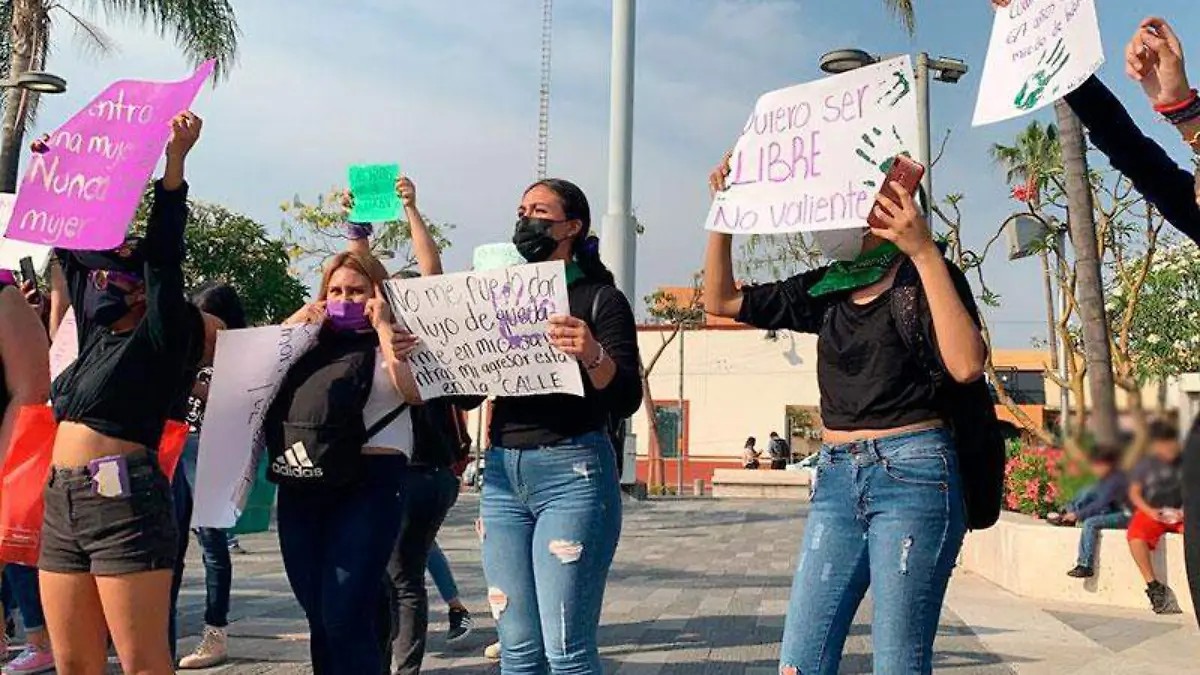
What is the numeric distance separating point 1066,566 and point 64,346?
7491 millimetres

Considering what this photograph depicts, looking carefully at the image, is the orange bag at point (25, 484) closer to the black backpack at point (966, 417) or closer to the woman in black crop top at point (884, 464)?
the woman in black crop top at point (884, 464)

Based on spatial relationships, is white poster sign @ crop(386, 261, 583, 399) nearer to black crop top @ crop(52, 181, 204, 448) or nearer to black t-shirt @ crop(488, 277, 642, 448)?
black t-shirt @ crop(488, 277, 642, 448)

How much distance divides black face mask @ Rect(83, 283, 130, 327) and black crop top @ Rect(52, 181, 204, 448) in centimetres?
8

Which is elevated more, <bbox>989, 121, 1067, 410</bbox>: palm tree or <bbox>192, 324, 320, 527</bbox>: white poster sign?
<bbox>989, 121, 1067, 410</bbox>: palm tree

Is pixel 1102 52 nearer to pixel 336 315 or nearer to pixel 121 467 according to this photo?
pixel 336 315

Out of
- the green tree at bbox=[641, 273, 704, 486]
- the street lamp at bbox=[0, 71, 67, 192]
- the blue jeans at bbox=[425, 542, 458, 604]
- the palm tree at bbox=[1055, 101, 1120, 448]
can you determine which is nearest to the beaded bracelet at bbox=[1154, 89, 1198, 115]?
the blue jeans at bbox=[425, 542, 458, 604]

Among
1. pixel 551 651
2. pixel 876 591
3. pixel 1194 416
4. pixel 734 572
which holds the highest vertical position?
pixel 1194 416

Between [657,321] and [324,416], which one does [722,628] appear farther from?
[657,321]

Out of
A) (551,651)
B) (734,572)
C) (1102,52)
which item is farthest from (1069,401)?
(734,572)

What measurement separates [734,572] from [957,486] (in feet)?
26.3

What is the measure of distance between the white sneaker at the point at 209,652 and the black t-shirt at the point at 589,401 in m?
2.94

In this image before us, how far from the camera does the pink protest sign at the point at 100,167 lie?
11.5ft

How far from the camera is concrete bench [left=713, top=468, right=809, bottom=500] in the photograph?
2725cm

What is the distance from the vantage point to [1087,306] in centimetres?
820
